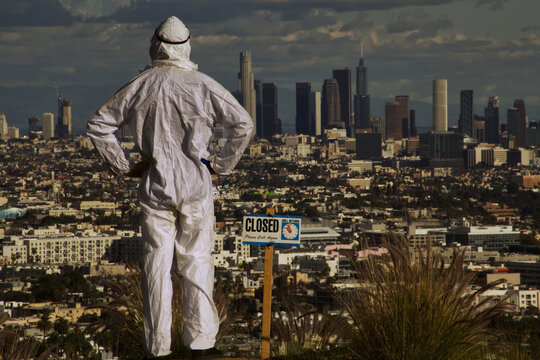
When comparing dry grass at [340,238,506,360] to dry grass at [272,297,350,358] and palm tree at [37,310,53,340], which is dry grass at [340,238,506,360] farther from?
palm tree at [37,310,53,340]

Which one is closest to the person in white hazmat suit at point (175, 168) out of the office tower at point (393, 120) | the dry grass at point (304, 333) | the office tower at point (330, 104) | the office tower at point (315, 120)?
the dry grass at point (304, 333)

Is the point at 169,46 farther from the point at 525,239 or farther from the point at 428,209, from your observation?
the point at 428,209

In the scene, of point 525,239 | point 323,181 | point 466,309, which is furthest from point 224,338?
point 323,181

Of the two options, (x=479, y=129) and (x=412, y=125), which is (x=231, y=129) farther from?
(x=412, y=125)

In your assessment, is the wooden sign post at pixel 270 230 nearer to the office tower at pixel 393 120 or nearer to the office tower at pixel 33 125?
the office tower at pixel 33 125

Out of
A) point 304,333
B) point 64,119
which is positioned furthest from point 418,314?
point 64,119

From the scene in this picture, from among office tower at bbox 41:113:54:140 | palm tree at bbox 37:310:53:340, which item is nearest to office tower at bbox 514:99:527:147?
office tower at bbox 41:113:54:140
